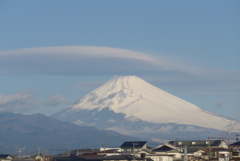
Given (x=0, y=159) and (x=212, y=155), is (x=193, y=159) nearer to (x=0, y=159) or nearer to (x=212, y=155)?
(x=212, y=155)

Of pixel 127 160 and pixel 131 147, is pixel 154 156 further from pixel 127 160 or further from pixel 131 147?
pixel 131 147

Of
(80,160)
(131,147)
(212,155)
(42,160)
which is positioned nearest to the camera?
(80,160)

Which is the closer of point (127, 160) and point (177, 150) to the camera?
point (127, 160)

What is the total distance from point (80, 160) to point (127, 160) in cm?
493

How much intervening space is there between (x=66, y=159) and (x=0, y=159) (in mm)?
11342

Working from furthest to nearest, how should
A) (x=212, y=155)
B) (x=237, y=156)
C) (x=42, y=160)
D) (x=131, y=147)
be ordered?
(x=131, y=147), (x=212, y=155), (x=42, y=160), (x=237, y=156)

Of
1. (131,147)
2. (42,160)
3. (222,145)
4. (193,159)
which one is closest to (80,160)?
(42,160)

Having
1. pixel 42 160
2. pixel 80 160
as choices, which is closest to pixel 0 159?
pixel 42 160

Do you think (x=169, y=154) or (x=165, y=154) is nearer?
(x=165, y=154)

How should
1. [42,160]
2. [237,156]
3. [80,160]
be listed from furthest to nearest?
[42,160] < [80,160] < [237,156]

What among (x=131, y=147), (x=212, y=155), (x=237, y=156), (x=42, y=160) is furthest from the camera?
(x=131, y=147)

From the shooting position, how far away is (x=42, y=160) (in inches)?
2516

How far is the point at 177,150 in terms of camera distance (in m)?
71.7

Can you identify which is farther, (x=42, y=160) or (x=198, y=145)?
(x=198, y=145)
